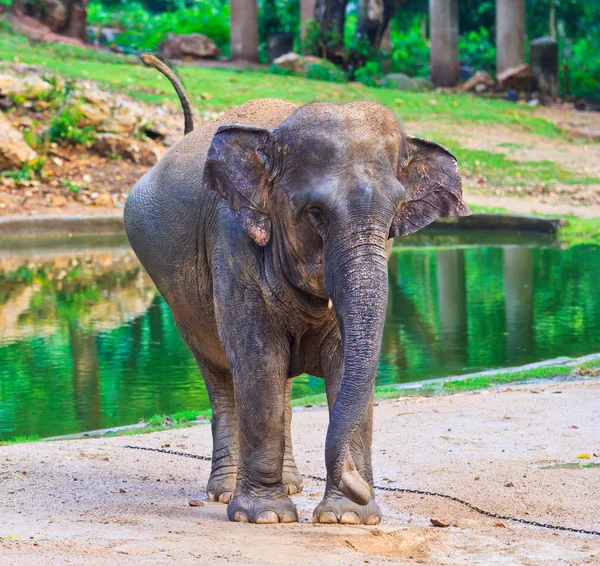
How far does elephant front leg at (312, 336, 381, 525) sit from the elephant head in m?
0.23

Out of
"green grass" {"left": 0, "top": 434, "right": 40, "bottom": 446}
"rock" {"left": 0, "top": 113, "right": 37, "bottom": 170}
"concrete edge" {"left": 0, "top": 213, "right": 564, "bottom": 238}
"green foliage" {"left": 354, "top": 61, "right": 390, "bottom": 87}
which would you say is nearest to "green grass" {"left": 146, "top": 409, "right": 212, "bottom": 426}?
"green grass" {"left": 0, "top": 434, "right": 40, "bottom": 446}

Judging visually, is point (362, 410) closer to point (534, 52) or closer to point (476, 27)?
point (534, 52)

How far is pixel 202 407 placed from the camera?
9836 millimetres

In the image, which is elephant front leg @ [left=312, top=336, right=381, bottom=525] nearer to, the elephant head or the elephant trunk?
the elephant head

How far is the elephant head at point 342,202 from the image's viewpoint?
4.87m

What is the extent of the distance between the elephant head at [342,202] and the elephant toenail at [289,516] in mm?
562

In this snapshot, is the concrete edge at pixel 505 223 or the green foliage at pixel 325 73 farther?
the green foliage at pixel 325 73

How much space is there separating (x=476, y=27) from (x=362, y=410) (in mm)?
44177

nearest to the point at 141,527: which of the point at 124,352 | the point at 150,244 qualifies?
the point at 150,244

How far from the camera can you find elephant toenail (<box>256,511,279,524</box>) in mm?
5781

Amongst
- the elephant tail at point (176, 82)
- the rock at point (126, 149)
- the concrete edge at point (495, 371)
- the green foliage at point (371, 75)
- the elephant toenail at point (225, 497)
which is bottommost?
the concrete edge at point (495, 371)

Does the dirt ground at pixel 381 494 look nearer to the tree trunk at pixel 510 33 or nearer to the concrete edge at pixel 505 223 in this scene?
the concrete edge at pixel 505 223

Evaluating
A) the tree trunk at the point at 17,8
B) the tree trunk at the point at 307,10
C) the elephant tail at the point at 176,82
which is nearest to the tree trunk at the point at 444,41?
the tree trunk at the point at 307,10

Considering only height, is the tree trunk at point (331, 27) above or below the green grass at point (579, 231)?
above
